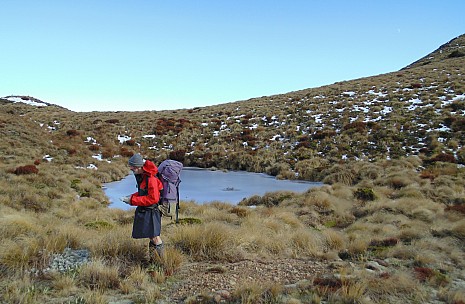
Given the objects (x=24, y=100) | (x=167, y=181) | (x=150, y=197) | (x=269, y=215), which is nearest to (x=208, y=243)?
(x=167, y=181)

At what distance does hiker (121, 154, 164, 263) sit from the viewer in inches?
211

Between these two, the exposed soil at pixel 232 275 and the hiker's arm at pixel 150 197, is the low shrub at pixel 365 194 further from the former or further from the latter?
the hiker's arm at pixel 150 197

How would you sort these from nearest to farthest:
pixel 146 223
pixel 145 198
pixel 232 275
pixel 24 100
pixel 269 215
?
1. pixel 145 198
2. pixel 146 223
3. pixel 232 275
4. pixel 269 215
5. pixel 24 100

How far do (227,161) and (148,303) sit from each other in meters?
18.6

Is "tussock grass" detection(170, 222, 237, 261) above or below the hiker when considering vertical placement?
below

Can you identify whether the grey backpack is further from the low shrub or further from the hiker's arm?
the low shrub

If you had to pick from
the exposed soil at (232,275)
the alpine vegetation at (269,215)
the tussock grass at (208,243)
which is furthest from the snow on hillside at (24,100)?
the exposed soil at (232,275)

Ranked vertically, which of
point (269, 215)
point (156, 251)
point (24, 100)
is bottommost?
point (269, 215)

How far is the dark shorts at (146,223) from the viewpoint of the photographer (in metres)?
5.55

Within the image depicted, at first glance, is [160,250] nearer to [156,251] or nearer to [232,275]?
[156,251]

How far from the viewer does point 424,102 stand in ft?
90.9

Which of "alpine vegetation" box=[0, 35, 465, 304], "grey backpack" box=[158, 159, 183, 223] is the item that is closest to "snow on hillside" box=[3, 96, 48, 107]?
"alpine vegetation" box=[0, 35, 465, 304]

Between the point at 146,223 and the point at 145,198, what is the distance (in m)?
0.46

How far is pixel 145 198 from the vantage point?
5.36 metres
